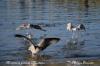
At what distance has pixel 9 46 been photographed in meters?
17.9

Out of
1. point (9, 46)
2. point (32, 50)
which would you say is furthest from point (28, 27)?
point (32, 50)

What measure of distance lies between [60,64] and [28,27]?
6565mm

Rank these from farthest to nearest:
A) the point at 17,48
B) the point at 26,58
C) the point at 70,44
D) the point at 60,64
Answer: the point at 70,44, the point at 17,48, the point at 26,58, the point at 60,64

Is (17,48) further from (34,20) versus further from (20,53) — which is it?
(34,20)

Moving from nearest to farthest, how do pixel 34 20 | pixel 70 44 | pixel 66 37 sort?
pixel 70 44 → pixel 66 37 → pixel 34 20

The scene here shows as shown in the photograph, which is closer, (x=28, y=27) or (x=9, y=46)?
(x=9, y=46)

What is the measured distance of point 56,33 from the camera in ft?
70.7

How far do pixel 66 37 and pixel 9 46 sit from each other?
3132 millimetres

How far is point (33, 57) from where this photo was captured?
52.7ft

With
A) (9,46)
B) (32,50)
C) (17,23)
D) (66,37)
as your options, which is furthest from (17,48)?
(17,23)

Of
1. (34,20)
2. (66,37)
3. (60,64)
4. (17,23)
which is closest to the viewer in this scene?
(60,64)

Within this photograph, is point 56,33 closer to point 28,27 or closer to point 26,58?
point 28,27

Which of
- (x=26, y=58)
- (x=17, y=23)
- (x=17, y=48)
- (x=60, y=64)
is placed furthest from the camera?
(x=17, y=23)

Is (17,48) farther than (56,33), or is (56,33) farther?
(56,33)
